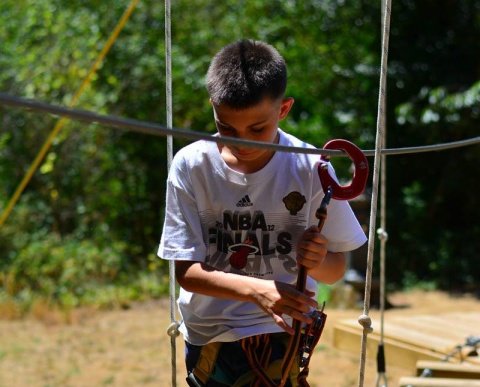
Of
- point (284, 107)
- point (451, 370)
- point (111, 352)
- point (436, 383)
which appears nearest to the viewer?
point (284, 107)

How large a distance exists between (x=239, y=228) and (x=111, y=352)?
170 inches

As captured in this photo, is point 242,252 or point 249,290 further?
point 242,252

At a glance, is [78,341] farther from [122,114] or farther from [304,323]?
[304,323]

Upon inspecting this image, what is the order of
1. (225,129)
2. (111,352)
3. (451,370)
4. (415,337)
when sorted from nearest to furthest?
(225,129) → (451,370) → (415,337) → (111,352)

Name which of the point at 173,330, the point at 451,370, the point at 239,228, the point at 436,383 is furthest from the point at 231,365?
the point at 451,370

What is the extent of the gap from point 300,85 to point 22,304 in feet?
12.2

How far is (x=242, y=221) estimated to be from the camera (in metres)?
2.24

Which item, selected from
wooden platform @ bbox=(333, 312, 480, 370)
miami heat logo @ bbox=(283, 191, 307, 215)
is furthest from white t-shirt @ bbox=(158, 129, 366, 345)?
wooden platform @ bbox=(333, 312, 480, 370)

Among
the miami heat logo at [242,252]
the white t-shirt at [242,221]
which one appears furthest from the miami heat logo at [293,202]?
the miami heat logo at [242,252]

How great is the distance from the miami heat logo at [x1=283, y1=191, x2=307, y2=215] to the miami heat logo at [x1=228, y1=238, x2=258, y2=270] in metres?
0.13

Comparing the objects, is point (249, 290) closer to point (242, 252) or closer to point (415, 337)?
point (242, 252)

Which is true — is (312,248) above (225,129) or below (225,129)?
below

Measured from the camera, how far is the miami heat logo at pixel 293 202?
2.25 m

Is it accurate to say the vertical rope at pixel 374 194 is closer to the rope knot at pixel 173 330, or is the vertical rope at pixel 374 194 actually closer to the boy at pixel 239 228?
the boy at pixel 239 228
